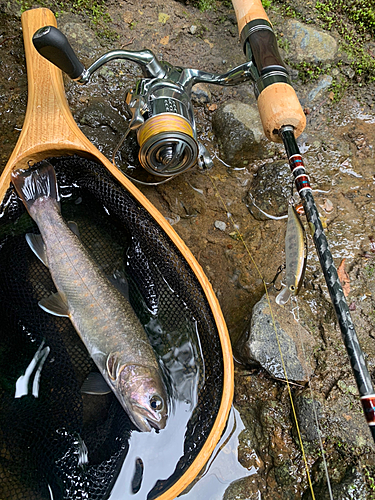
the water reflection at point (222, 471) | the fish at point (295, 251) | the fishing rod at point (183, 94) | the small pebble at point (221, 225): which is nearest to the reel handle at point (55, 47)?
the fishing rod at point (183, 94)

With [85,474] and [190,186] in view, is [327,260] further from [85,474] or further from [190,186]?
[85,474]

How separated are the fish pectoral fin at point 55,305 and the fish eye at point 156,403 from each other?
2.07 feet

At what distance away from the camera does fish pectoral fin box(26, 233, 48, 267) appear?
2093mm

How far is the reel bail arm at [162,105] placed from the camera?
6.56 ft

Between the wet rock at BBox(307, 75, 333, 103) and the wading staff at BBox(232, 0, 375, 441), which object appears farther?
the wet rock at BBox(307, 75, 333, 103)

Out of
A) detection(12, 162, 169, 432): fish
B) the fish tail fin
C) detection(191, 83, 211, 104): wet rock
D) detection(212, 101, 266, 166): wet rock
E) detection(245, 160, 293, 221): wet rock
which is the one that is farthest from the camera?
detection(191, 83, 211, 104): wet rock

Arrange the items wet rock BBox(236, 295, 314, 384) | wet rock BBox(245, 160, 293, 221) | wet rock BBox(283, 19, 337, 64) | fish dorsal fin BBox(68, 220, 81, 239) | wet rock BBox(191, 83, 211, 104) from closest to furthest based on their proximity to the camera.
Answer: wet rock BBox(236, 295, 314, 384) → fish dorsal fin BBox(68, 220, 81, 239) → wet rock BBox(245, 160, 293, 221) → wet rock BBox(191, 83, 211, 104) → wet rock BBox(283, 19, 337, 64)

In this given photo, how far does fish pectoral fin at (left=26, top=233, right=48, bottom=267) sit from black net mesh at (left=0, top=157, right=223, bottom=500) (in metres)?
0.04

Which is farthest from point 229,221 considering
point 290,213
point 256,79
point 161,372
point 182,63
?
point 182,63

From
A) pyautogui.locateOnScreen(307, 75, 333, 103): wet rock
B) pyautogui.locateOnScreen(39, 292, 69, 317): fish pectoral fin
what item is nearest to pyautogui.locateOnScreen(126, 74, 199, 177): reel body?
pyautogui.locateOnScreen(39, 292, 69, 317): fish pectoral fin

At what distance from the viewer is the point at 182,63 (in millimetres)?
2754

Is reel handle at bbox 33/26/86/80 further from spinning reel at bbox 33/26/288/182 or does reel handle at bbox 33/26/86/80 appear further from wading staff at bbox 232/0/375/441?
wading staff at bbox 232/0/375/441

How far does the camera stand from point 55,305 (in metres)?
2.02

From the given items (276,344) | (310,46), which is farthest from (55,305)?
(310,46)
